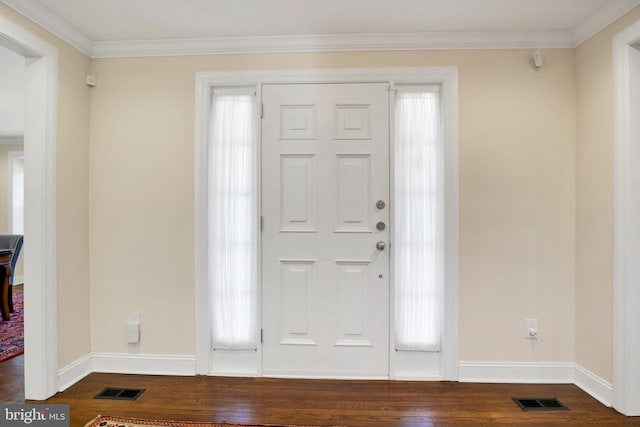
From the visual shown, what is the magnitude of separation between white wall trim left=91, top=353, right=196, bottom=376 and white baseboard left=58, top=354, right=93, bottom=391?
0.05 meters

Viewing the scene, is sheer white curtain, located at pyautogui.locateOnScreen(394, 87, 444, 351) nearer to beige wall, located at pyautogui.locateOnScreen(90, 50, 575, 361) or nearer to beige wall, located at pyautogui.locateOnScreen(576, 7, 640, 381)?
beige wall, located at pyautogui.locateOnScreen(90, 50, 575, 361)

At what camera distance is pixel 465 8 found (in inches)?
83.7

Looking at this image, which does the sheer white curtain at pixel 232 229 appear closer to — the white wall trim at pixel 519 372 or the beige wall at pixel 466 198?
the beige wall at pixel 466 198

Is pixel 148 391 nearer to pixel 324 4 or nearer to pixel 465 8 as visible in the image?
pixel 324 4

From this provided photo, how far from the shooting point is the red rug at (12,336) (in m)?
2.94

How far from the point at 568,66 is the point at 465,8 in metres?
0.95

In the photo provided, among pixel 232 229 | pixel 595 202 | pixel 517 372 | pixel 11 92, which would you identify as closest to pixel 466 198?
pixel 595 202

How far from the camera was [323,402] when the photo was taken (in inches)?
85.3

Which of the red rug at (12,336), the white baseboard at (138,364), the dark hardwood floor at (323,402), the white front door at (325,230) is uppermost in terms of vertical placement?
the white front door at (325,230)

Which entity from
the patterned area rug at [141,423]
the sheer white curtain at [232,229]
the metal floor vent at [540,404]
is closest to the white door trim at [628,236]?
the metal floor vent at [540,404]

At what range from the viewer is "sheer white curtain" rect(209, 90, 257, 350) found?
255 centimetres

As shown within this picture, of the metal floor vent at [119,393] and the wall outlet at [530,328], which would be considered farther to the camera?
the wall outlet at [530,328]

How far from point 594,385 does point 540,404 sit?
0.43 metres

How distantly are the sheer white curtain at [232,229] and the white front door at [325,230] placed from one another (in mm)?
139
